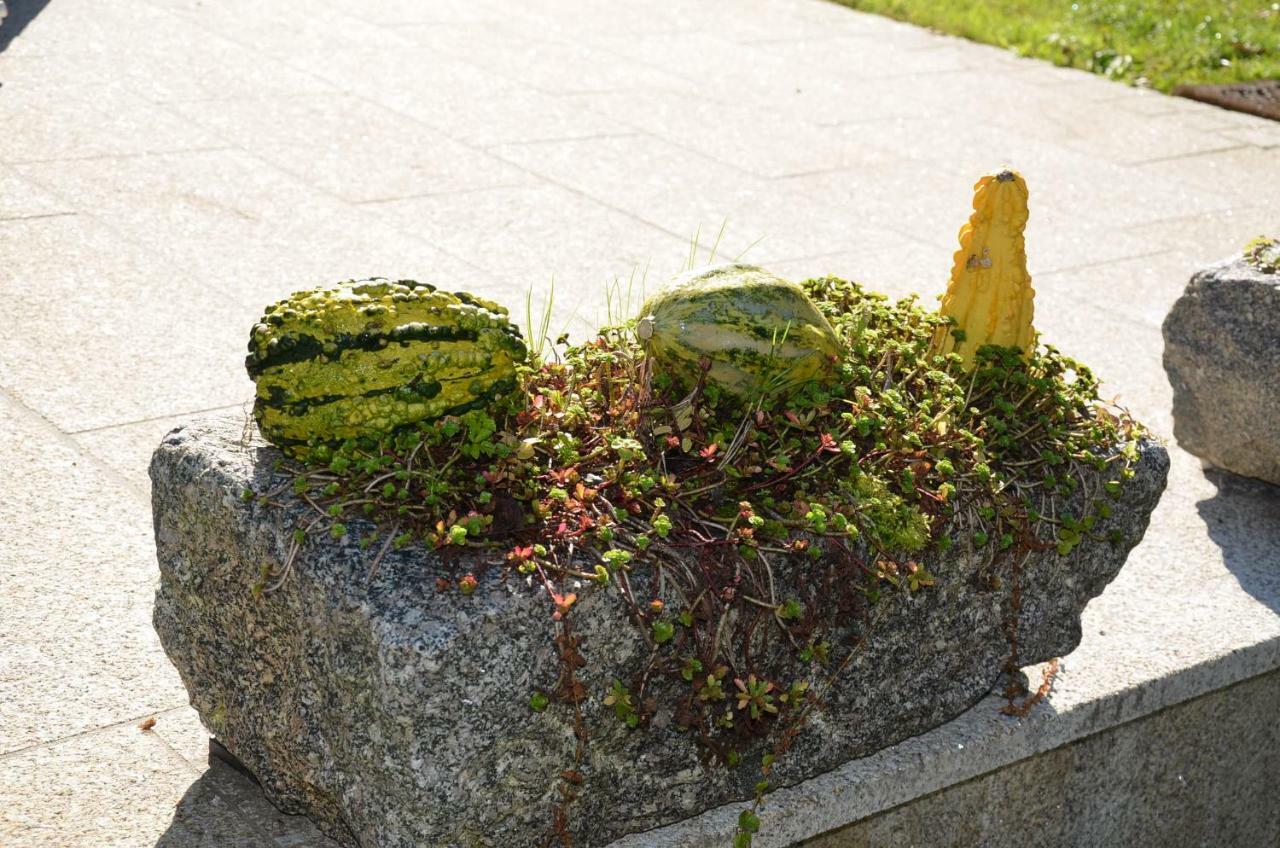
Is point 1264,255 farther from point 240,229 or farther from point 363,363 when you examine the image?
point 240,229

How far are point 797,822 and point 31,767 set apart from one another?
1625 mm

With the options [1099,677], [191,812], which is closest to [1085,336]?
[1099,677]

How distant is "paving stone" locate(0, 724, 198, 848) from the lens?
3027mm

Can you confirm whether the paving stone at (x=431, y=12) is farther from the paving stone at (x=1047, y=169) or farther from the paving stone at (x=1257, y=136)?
the paving stone at (x=1257, y=136)

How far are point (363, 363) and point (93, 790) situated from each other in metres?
1.09

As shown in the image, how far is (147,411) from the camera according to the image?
4.83m

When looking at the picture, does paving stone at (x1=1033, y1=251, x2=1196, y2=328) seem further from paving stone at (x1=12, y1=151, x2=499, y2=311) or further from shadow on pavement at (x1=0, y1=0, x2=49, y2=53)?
shadow on pavement at (x1=0, y1=0, x2=49, y2=53)

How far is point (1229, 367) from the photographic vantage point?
4.92m

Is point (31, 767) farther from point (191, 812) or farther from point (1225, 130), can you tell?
point (1225, 130)

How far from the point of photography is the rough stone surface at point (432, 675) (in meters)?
2.67

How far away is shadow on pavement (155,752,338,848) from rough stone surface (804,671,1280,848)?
111cm

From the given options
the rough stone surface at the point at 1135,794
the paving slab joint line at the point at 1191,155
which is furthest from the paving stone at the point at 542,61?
the rough stone surface at the point at 1135,794

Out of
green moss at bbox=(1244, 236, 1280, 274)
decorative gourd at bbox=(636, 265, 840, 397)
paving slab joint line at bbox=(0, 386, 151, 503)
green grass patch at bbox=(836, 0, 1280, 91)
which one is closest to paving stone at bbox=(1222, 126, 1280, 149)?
green grass patch at bbox=(836, 0, 1280, 91)

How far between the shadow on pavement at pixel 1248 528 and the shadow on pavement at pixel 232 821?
282cm
